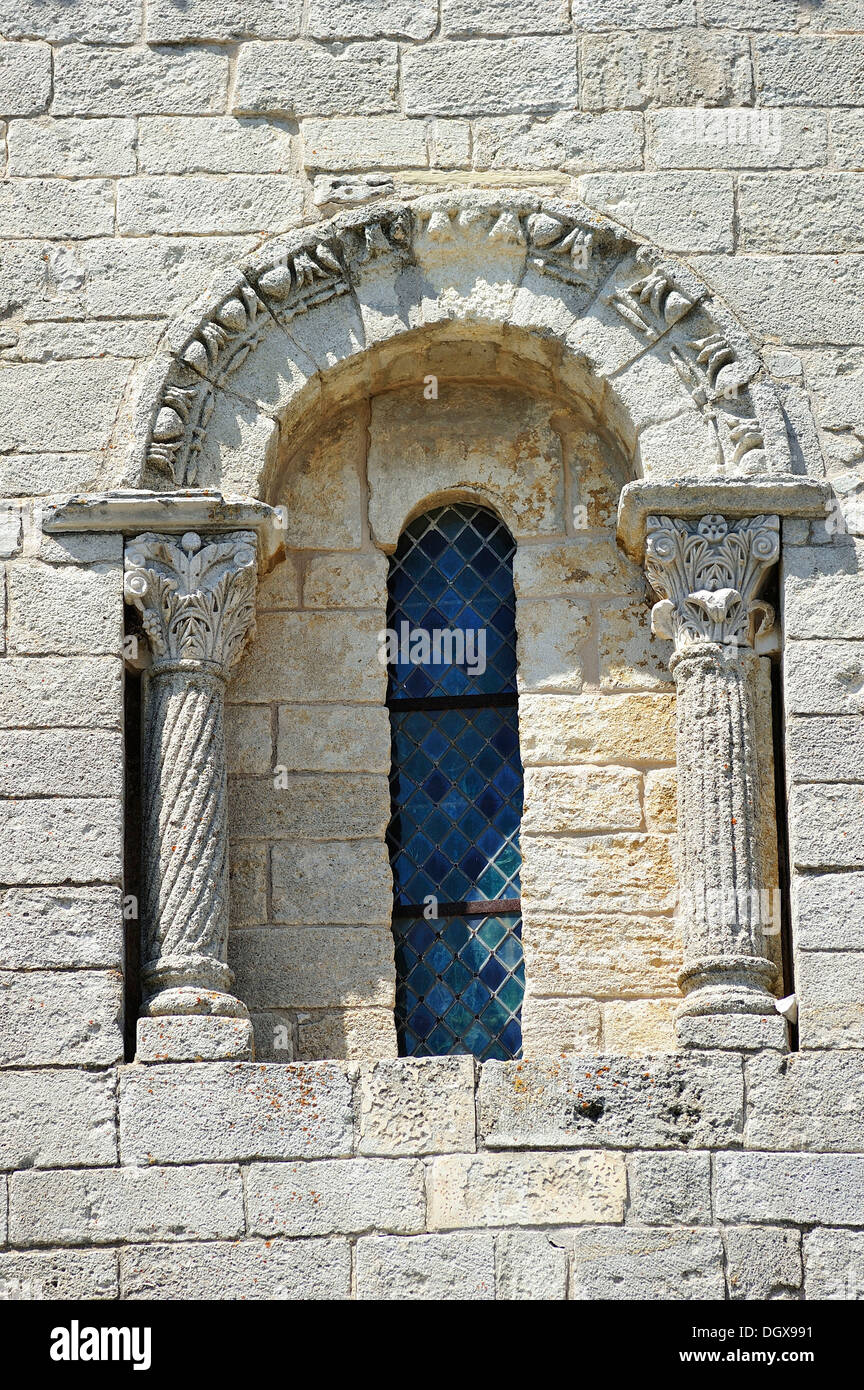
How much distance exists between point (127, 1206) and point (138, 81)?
3.81 m

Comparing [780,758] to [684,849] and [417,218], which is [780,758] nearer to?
[684,849]

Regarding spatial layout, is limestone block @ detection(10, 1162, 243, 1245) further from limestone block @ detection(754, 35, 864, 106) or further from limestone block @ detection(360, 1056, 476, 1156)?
limestone block @ detection(754, 35, 864, 106)

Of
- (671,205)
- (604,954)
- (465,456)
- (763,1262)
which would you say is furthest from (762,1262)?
(671,205)

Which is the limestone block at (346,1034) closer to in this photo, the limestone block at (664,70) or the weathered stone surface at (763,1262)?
the weathered stone surface at (763,1262)

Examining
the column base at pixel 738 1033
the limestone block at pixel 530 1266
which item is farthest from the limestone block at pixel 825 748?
the limestone block at pixel 530 1266

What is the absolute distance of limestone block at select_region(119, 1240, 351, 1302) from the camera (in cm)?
793

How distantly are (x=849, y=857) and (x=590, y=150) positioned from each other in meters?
2.58

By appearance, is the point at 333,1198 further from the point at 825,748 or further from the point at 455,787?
the point at 825,748

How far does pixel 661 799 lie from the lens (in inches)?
348

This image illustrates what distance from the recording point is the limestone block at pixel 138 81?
923cm

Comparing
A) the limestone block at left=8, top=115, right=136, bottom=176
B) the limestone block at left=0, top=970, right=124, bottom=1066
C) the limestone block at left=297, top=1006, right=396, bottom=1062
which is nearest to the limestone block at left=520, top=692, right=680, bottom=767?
the limestone block at left=297, top=1006, right=396, bottom=1062

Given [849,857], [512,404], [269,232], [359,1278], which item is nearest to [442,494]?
[512,404]

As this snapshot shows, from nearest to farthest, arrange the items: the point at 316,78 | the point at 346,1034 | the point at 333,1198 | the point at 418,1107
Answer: the point at 333,1198
the point at 418,1107
the point at 346,1034
the point at 316,78

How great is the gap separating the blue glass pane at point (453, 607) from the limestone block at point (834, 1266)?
217 cm
